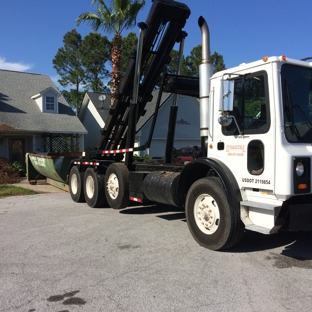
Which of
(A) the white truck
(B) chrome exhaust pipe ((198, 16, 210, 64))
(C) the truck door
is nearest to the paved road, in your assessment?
(A) the white truck

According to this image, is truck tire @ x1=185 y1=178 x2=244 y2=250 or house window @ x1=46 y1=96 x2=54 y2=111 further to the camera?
house window @ x1=46 y1=96 x2=54 y2=111

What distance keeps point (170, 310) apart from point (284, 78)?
135 inches

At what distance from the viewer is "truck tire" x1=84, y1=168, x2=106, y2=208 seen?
9.64m

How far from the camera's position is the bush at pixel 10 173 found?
17.1m

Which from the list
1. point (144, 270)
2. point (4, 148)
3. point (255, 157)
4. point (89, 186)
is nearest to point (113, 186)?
point (89, 186)

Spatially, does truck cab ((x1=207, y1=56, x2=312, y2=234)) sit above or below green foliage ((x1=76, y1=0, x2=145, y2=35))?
below

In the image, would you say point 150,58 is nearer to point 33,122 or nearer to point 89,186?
point 89,186

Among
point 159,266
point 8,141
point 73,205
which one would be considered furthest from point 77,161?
point 8,141

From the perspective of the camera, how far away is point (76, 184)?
11.3 m

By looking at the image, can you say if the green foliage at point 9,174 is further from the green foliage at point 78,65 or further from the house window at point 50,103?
the green foliage at point 78,65

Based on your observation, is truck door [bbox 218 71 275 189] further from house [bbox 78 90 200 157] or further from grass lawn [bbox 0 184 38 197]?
house [bbox 78 90 200 157]

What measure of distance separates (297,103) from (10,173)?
639 inches

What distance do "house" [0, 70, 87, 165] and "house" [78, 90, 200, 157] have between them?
10.1 feet

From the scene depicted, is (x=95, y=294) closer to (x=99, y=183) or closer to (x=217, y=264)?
(x=217, y=264)
